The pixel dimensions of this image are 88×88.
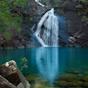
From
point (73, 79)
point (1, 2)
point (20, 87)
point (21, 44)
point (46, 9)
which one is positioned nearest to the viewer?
point (73, 79)

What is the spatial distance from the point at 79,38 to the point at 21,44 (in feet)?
22.1

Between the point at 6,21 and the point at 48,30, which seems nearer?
the point at 6,21

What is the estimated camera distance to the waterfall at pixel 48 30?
37.5 m

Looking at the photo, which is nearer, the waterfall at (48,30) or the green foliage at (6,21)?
the green foliage at (6,21)

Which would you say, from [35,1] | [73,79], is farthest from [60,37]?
[73,79]

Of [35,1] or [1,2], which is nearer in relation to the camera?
[1,2]

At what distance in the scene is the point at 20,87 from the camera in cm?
709

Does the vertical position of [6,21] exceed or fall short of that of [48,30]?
it exceeds it

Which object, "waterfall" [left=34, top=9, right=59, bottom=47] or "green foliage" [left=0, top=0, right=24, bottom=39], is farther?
"waterfall" [left=34, top=9, right=59, bottom=47]

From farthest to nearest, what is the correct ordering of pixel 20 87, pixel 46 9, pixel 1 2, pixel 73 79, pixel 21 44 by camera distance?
pixel 46 9 → pixel 21 44 → pixel 20 87 → pixel 1 2 → pixel 73 79

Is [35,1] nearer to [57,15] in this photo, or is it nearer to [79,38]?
[57,15]

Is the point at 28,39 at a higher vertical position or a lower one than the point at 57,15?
lower

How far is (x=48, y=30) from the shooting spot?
38.5m

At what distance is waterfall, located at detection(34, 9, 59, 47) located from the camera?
1476 inches
